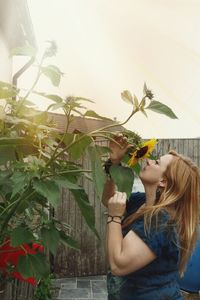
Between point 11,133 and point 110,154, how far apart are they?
260 millimetres

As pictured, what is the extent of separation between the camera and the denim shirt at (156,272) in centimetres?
197

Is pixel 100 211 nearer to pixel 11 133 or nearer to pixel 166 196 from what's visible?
pixel 166 196

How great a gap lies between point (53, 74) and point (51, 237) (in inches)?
14.7

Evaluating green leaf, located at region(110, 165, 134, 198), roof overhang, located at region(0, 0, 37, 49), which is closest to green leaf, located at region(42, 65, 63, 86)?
green leaf, located at region(110, 165, 134, 198)

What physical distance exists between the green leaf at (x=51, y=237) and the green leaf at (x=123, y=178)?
0.62 feet

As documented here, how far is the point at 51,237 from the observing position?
109cm

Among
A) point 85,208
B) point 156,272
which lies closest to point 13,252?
point 85,208

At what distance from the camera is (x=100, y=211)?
7723 millimetres

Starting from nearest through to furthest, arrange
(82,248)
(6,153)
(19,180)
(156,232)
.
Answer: (19,180)
(6,153)
(156,232)
(82,248)

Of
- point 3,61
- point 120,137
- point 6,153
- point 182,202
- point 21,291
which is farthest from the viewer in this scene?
point 3,61

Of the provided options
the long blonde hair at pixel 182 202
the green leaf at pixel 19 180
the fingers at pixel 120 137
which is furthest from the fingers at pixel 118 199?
the green leaf at pixel 19 180

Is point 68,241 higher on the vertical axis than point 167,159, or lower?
lower

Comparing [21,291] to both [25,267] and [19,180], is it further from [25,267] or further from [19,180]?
[19,180]

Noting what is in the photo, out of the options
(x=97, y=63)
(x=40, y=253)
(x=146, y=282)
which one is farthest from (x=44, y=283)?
(x=97, y=63)
